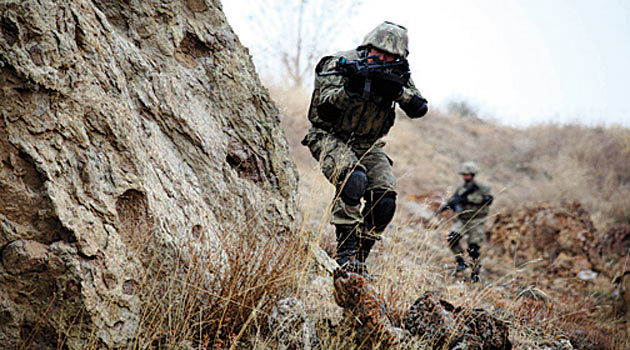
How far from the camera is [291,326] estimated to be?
6.02 feet

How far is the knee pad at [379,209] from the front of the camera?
10.1 feet

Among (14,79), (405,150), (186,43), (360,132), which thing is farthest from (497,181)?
(14,79)

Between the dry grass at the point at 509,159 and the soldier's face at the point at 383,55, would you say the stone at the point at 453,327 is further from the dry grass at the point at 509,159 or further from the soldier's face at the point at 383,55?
the dry grass at the point at 509,159

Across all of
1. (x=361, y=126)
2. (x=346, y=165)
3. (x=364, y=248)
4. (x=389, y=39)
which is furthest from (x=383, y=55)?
(x=364, y=248)

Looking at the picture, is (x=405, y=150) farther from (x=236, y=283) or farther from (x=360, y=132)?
(x=236, y=283)

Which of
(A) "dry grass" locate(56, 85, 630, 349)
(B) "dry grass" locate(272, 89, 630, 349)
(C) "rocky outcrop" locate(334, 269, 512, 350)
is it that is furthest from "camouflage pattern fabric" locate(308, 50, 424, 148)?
(B) "dry grass" locate(272, 89, 630, 349)

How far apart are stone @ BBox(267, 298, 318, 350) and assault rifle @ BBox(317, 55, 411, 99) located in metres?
1.55

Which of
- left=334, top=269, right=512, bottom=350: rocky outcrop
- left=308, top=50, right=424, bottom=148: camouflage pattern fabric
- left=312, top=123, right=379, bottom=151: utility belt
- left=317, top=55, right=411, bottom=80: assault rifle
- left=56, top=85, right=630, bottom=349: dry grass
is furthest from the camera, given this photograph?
left=312, top=123, right=379, bottom=151: utility belt

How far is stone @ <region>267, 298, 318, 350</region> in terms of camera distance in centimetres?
181

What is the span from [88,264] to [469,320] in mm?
1695

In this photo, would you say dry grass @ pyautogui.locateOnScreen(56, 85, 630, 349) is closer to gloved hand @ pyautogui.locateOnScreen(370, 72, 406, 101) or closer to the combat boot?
the combat boot

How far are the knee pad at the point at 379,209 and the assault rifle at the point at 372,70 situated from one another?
2.25 feet

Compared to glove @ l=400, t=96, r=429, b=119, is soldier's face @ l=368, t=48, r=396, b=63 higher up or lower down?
higher up

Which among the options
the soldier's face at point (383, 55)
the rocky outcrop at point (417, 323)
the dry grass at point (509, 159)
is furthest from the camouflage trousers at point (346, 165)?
the dry grass at point (509, 159)
